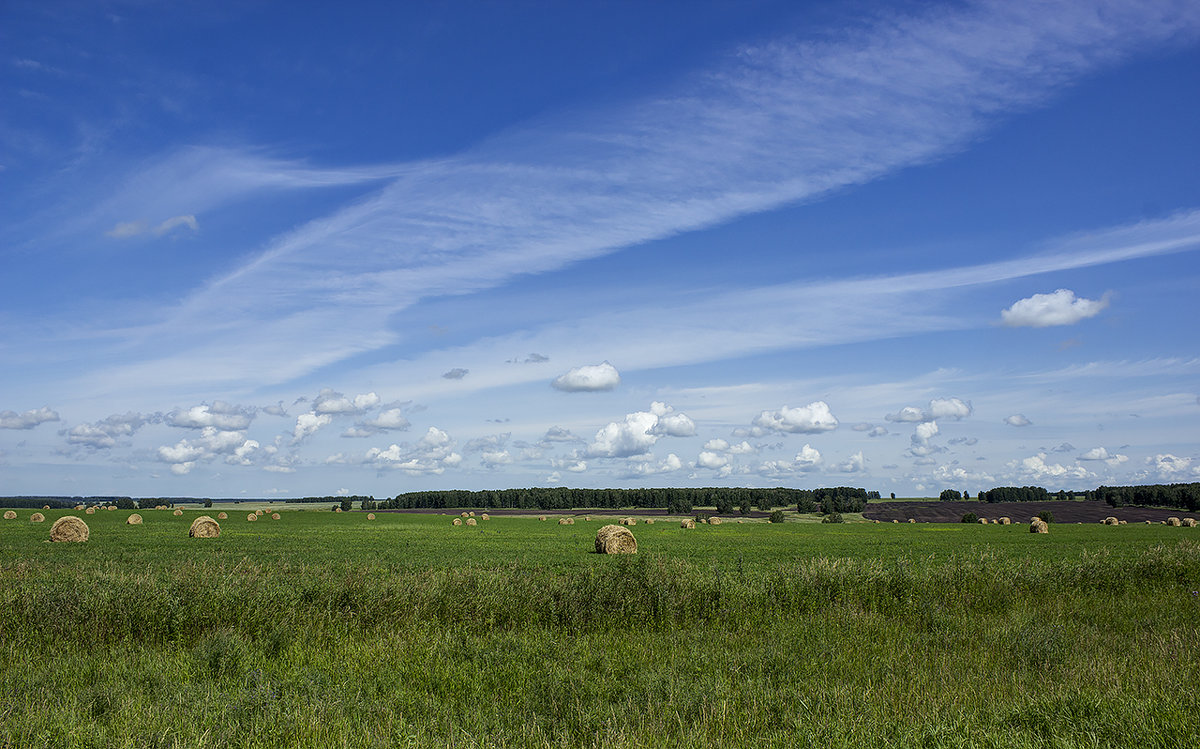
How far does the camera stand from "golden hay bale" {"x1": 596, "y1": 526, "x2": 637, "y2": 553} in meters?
40.8

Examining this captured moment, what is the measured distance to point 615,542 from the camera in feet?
135

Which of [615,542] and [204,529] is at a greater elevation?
[615,542]

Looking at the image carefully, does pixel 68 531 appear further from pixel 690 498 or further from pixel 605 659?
pixel 690 498

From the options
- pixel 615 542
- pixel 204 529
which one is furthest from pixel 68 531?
pixel 615 542

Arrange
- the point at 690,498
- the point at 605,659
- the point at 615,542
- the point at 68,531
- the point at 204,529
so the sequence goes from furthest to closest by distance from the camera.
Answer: the point at 690,498 < the point at 204,529 < the point at 68,531 < the point at 615,542 < the point at 605,659

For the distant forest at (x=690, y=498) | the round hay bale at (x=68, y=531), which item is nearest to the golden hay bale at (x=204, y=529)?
the round hay bale at (x=68, y=531)

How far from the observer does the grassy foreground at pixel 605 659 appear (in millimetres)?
7641

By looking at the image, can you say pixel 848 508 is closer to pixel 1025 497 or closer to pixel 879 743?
pixel 1025 497

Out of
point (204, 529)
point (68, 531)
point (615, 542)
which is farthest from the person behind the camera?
point (204, 529)

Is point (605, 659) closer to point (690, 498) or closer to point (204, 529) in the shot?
point (204, 529)

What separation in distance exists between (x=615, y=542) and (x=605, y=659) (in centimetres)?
3072

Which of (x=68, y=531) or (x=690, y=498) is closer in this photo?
(x=68, y=531)

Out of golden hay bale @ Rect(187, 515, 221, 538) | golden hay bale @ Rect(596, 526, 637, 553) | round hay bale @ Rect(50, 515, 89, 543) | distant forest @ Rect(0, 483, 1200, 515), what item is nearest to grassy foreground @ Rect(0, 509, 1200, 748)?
golden hay bale @ Rect(596, 526, 637, 553)

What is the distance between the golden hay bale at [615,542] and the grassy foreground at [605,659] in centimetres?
2392
